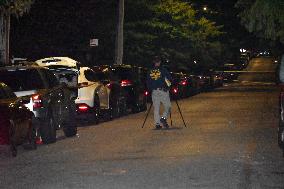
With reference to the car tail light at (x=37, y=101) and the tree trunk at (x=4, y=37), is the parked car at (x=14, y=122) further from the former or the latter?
the tree trunk at (x=4, y=37)

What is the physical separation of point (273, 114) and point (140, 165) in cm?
1352

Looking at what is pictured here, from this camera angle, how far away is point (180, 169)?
12.9 metres

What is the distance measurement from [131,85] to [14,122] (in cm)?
1278

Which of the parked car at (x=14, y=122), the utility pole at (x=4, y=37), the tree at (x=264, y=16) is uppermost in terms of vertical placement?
the tree at (x=264, y=16)

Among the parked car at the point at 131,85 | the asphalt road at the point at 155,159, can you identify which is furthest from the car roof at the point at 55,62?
the asphalt road at the point at 155,159

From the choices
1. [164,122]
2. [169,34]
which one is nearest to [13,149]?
[164,122]

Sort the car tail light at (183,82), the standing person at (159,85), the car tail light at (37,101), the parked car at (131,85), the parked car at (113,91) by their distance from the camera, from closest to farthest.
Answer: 1. the car tail light at (37,101)
2. the standing person at (159,85)
3. the parked car at (113,91)
4. the parked car at (131,85)
5. the car tail light at (183,82)

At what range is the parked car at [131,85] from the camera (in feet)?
91.2

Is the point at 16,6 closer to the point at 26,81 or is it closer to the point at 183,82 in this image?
the point at 26,81

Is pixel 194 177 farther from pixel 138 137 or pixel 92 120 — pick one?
pixel 92 120

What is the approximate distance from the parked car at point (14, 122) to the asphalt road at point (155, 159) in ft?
1.06

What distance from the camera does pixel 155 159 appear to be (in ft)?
46.9

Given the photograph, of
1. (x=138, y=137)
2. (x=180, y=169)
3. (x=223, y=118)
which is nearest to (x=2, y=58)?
(x=223, y=118)

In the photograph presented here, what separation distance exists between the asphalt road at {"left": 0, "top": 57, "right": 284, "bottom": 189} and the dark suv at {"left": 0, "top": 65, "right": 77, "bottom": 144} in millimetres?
479
